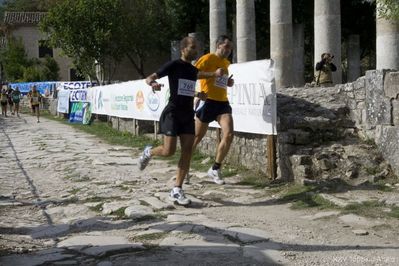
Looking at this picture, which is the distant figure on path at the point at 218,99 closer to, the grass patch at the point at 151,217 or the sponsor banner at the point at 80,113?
the grass patch at the point at 151,217

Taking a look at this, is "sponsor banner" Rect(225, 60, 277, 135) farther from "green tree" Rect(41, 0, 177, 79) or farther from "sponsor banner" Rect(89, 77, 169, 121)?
"green tree" Rect(41, 0, 177, 79)

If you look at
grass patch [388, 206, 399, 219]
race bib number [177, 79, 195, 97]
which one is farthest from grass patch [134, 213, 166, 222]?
grass patch [388, 206, 399, 219]

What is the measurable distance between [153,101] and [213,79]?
6.51m

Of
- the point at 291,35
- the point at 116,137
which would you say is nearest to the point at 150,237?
the point at 116,137

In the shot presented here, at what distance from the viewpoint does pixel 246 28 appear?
21.5m

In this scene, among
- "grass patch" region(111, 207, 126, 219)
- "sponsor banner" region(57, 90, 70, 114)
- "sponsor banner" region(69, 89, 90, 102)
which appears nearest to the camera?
"grass patch" region(111, 207, 126, 219)

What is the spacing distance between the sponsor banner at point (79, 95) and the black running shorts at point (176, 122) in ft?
57.1

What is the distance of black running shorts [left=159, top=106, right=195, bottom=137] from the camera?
6785mm

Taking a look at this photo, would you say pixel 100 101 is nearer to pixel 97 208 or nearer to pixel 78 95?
pixel 78 95

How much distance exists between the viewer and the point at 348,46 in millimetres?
30016

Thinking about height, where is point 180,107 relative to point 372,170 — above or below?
above

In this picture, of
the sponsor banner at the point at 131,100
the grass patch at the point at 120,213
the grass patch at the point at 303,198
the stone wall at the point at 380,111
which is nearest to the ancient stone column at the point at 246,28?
the sponsor banner at the point at 131,100

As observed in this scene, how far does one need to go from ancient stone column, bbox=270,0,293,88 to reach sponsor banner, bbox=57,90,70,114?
1222 centimetres

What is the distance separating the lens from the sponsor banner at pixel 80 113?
76.3 ft
